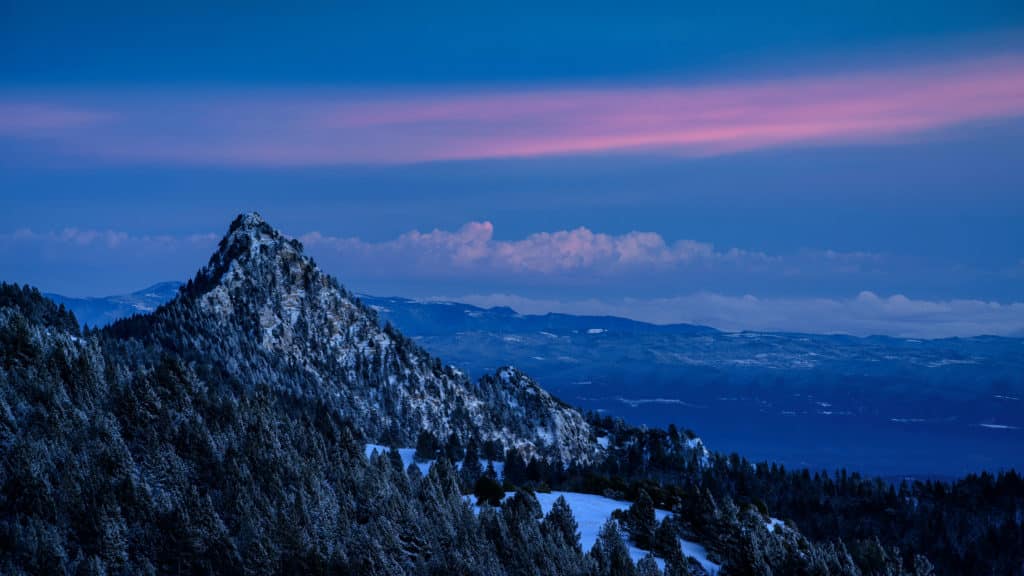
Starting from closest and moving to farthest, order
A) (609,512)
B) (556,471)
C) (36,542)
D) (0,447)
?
(36,542)
(0,447)
(609,512)
(556,471)

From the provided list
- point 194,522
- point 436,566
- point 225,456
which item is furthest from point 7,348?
point 436,566

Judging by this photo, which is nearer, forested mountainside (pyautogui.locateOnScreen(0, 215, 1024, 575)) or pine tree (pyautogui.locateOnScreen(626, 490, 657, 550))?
forested mountainside (pyautogui.locateOnScreen(0, 215, 1024, 575))

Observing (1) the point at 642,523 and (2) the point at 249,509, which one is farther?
(2) the point at 249,509

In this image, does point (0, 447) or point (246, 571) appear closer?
point (246, 571)

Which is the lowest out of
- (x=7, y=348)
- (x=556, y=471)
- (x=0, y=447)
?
(x=556, y=471)

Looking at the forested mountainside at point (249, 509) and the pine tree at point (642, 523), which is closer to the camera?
the forested mountainside at point (249, 509)

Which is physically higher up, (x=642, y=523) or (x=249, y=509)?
(x=642, y=523)

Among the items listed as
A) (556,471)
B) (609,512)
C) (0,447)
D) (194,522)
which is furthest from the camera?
(556,471)

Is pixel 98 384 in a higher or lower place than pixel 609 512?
higher

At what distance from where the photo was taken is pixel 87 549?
315 ft

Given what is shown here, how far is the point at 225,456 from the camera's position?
400 ft

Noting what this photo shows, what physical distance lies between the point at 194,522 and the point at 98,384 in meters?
41.6

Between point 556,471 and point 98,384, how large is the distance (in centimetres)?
9036

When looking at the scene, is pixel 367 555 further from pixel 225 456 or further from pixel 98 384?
pixel 98 384
